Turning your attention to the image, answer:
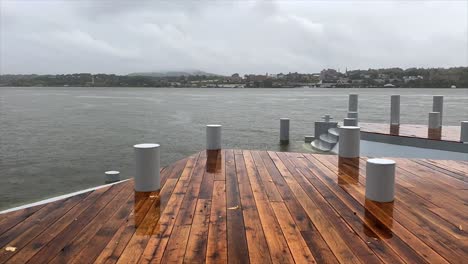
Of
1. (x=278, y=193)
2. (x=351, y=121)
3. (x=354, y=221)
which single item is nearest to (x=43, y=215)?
(x=278, y=193)

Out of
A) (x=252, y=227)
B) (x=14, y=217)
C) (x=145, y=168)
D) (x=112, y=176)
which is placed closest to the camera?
(x=252, y=227)

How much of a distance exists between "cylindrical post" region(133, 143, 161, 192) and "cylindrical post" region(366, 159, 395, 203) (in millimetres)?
2573

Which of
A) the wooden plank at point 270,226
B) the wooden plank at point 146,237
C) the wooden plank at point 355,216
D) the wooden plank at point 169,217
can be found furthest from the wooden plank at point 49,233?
the wooden plank at point 355,216

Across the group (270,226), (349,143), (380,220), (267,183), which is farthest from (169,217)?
(349,143)

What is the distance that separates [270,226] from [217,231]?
506 millimetres

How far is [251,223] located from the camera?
3719 millimetres

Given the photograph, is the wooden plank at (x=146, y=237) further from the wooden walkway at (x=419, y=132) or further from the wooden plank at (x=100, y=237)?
the wooden walkway at (x=419, y=132)

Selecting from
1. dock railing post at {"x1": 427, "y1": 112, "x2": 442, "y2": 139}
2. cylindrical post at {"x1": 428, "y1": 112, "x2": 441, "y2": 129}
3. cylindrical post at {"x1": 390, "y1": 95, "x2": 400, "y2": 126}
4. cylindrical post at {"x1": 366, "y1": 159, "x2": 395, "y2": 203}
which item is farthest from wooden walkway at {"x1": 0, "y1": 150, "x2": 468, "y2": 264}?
cylindrical post at {"x1": 390, "y1": 95, "x2": 400, "y2": 126}

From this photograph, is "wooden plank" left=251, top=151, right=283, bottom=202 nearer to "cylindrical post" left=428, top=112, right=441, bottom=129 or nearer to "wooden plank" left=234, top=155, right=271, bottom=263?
"wooden plank" left=234, top=155, right=271, bottom=263

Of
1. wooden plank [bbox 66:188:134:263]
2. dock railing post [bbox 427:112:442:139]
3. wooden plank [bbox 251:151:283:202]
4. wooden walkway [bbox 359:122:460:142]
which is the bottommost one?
wooden plank [bbox 66:188:134:263]

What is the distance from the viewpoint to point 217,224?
370cm

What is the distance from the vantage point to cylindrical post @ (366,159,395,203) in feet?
14.4

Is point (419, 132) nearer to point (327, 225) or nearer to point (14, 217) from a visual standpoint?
point (327, 225)

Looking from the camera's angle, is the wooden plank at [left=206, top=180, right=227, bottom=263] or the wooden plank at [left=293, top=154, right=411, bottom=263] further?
the wooden plank at [left=293, top=154, right=411, bottom=263]
